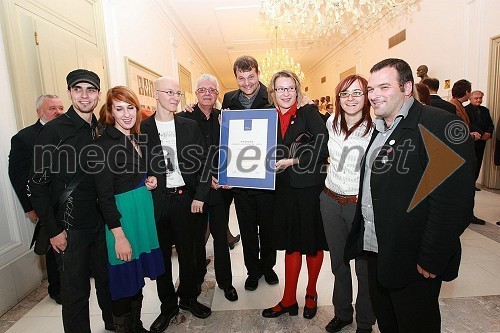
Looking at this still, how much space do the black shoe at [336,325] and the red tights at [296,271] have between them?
0.18m

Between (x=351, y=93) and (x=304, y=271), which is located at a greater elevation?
(x=351, y=93)

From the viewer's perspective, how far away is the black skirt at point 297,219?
77.1 inches

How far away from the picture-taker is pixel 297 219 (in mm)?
1992

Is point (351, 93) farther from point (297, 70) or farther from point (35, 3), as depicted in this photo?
point (297, 70)

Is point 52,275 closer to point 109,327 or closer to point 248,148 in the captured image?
point 109,327

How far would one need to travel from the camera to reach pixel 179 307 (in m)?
2.33

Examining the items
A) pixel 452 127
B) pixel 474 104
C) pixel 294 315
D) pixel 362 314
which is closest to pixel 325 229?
pixel 362 314

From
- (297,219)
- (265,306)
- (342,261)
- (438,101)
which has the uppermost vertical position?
(438,101)

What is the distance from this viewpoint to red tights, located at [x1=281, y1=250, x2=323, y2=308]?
2.07 meters

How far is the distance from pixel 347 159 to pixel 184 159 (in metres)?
1.05

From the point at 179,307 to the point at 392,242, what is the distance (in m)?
1.78

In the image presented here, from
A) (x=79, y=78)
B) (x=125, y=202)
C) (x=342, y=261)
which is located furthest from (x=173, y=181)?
(x=342, y=261)

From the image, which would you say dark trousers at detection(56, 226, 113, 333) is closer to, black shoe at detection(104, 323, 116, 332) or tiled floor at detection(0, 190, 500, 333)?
black shoe at detection(104, 323, 116, 332)

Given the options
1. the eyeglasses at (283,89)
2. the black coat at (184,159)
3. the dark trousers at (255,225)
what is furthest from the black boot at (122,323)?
the eyeglasses at (283,89)
